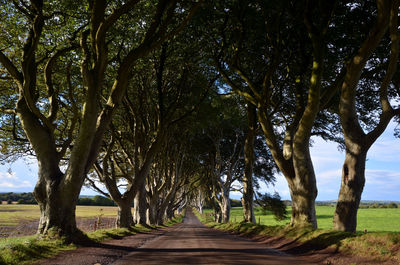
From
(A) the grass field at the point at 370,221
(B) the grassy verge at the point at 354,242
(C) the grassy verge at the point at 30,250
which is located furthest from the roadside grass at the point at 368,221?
(C) the grassy verge at the point at 30,250

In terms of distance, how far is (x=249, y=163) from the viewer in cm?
2227

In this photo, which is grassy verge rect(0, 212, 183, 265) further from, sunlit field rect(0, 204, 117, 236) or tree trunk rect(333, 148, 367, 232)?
sunlit field rect(0, 204, 117, 236)

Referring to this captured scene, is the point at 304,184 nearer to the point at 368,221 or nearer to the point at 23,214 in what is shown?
the point at 368,221

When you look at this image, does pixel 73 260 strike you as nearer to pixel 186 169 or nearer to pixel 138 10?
pixel 138 10

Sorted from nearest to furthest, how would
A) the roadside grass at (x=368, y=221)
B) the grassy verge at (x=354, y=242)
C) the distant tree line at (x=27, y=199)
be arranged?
the grassy verge at (x=354, y=242) < the roadside grass at (x=368, y=221) < the distant tree line at (x=27, y=199)

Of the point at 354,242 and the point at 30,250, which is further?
the point at 354,242

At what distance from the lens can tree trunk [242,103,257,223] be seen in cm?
2064

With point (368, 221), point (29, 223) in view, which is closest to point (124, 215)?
point (29, 223)

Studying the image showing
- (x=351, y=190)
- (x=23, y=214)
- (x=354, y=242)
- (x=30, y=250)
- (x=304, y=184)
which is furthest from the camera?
(x=23, y=214)

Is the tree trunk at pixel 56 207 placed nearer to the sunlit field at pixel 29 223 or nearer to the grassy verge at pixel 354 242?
the grassy verge at pixel 354 242

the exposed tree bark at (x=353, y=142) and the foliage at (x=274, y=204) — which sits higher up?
the exposed tree bark at (x=353, y=142)

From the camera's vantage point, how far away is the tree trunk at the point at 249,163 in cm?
2064

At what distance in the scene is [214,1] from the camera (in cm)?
1359

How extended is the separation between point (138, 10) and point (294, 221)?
40.8 ft
